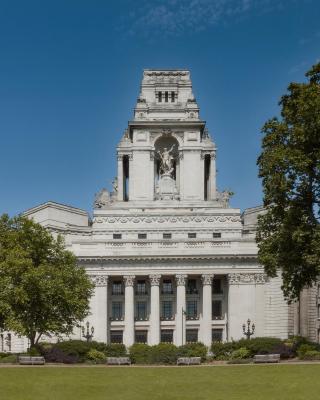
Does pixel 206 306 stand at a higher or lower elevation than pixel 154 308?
higher

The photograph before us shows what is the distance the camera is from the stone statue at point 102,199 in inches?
4328

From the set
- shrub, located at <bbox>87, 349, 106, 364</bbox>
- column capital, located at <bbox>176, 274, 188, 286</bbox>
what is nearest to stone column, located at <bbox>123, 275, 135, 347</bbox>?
column capital, located at <bbox>176, 274, 188, 286</bbox>

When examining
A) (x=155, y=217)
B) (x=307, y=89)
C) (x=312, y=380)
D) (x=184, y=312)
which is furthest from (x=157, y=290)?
(x=312, y=380)

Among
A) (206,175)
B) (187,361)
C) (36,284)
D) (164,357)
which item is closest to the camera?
(187,361)

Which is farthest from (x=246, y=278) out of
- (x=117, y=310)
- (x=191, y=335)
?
(x=117, y=310)

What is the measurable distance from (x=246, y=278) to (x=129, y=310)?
665 inches

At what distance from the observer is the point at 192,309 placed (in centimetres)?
9744

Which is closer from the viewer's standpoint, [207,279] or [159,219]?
[207,279]

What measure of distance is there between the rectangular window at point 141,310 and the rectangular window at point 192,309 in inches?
242

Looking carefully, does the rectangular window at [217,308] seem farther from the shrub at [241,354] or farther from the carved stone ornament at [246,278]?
the shrub at [241,354]

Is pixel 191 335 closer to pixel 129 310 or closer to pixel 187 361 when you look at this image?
pixel 129 310

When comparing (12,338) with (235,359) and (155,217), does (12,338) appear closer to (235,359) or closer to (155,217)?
(155,217)

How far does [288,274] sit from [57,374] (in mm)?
20539

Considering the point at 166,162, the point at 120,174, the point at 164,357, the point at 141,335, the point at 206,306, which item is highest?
the point at 166,162
